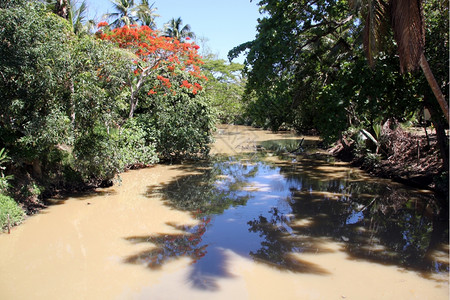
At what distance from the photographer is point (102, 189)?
10.6m

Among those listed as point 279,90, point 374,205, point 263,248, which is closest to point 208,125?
point 279,90

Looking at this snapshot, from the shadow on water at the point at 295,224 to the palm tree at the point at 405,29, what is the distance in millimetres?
2783

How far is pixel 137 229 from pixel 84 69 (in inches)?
175

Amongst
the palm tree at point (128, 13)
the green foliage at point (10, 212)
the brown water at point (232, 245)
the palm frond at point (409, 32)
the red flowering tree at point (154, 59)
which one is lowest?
the brown water at point (232, 245)

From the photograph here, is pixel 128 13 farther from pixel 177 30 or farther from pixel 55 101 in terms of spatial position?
pixel 55 101

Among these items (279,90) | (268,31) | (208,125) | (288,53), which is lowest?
(208,125)

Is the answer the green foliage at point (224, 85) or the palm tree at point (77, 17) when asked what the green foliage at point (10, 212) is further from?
the green foliage at point (224, 85)

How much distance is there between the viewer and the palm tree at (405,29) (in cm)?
548

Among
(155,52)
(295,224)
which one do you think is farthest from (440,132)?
(155,52)

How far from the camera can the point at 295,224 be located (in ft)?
25.0

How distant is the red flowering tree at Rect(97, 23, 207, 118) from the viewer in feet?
41.1

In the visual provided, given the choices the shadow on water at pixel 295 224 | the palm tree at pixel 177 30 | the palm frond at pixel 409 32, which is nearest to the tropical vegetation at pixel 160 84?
the palm frond at pixel 409 32

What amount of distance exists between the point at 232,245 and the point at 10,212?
16.1 ft

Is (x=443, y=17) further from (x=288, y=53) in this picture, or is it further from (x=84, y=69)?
(x=84, y=69)
